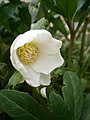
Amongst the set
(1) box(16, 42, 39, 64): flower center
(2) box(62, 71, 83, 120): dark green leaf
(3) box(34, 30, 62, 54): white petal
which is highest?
(3) box(34, 30, 62, 54): white petal

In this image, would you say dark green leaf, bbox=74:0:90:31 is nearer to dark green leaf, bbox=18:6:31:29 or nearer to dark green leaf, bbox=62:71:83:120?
dark green leaf, bbox=18:6:31:29

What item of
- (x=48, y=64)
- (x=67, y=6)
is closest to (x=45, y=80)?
(x=48, y=64)

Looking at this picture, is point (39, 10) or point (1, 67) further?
point (39, 10)

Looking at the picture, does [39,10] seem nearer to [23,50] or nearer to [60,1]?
[60,1]

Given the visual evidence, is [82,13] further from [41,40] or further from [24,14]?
[41,40]

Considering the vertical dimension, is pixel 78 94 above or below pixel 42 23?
below

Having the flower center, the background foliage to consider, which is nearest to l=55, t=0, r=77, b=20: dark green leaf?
the background foliage

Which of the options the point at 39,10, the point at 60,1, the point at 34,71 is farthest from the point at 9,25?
the point at 34,71
